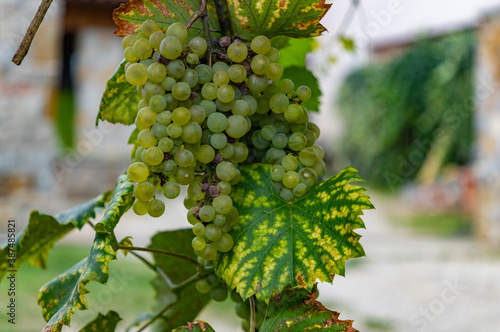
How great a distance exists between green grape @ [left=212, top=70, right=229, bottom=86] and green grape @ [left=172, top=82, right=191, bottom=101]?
0.02 m

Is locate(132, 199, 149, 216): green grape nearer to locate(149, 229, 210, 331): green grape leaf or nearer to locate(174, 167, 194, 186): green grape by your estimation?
locate(174, 167, 194, 186): green grape

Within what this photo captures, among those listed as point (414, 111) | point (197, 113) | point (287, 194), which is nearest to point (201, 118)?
point (197, 113)

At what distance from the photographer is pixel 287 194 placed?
0.49 m

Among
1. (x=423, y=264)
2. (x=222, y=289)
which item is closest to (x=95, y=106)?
(x=423, y=264)

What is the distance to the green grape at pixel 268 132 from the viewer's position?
0.48 meters

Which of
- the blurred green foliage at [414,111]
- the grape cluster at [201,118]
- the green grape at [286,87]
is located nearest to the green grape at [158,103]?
the grape cluster at [201,118]

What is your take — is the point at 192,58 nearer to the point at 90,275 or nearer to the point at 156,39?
the point at 156,39

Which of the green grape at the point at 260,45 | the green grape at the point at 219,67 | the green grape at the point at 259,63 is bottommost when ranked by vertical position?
the green grape at the point at 219,67

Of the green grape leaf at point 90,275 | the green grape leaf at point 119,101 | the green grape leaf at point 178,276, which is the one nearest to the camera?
the green grape leaf at point 90,275

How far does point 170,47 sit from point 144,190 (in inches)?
4.6

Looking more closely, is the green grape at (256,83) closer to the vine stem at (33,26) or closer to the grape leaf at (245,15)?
the grape leaf at (245,15)

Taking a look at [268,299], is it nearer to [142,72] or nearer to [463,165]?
[142,72]

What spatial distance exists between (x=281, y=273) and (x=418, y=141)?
801 centimetres

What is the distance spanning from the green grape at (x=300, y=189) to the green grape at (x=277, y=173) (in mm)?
16
